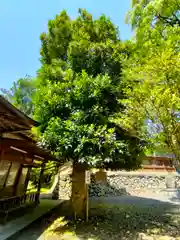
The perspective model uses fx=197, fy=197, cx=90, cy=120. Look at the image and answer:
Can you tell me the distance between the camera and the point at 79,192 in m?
8.31

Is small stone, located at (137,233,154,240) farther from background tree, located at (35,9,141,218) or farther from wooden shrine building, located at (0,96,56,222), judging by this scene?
wooden shrine building, located at (0,96,56,222)

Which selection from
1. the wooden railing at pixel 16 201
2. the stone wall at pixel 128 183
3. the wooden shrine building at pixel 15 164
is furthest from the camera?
the stone wall at pixel 128 183

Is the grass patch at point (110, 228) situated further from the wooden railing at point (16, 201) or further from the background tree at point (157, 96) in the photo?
the background tree at point (157, 96)

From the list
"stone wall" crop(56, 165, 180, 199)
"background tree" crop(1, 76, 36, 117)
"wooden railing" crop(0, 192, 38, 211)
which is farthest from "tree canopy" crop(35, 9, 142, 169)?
"background tree" crop(1, 76, 36, 117)

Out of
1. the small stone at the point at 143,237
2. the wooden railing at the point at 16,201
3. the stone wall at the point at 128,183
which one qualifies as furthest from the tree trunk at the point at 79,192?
the stone wall at the point at 128,183

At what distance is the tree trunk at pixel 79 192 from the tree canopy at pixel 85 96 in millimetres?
1264

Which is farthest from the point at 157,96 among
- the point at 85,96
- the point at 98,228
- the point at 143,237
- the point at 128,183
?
the point at 128,183

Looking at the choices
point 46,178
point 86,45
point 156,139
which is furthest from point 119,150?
point 46,178

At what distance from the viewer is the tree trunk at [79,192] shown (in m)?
8.21

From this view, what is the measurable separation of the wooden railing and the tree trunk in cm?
244

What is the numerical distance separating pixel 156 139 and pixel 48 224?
17.3 ft

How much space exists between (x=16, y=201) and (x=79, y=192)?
3155mm

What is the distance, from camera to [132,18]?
939 centimetres

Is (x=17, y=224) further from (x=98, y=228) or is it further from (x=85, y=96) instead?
(x=85, y=96)
